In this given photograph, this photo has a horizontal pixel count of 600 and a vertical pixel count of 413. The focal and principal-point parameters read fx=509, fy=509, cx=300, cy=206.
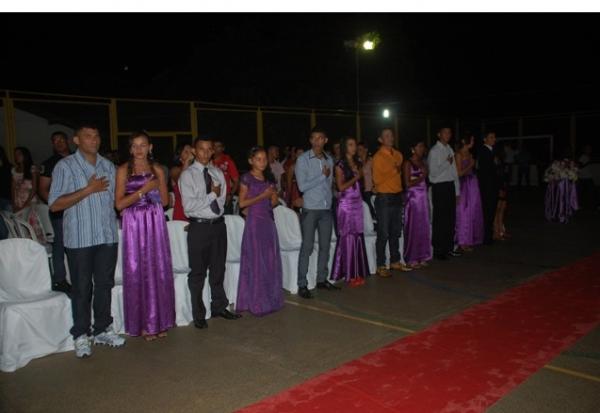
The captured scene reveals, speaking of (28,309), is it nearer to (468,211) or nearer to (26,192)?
(26,192)

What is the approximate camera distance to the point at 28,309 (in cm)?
382

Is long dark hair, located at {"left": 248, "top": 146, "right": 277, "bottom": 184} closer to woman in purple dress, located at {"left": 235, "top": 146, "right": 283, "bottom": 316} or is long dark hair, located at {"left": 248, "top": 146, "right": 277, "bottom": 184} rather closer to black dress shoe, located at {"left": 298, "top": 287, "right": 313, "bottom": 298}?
woman in purple dress, located at {"left": 235, "top": 146, "right": 283, "bottom": 316}

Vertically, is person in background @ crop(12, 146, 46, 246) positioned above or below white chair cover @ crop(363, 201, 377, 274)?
above

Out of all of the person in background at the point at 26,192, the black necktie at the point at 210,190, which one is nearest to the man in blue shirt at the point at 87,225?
the black necktie at the point at 210,190

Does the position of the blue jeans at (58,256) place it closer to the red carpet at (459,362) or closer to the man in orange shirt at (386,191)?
the red carpet at (459,362)

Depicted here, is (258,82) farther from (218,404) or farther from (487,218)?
(218,404)

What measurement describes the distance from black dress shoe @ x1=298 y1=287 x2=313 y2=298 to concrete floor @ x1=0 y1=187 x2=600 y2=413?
0.09m

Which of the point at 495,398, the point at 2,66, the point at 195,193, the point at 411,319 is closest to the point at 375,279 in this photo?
the point at 411,319

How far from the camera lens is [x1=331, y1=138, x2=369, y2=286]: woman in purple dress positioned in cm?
566

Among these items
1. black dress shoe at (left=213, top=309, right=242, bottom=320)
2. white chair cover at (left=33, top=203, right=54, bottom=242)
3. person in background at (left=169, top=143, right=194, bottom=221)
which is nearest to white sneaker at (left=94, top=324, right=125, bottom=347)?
black dress shoe at (left=213, top=309, right=242, bottom=320)

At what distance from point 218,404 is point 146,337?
4.65 feet

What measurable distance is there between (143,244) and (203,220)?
21.7 inches

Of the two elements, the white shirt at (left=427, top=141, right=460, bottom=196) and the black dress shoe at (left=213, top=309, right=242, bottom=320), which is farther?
the white shirt at (left=427, top=141, right=460, bottom=196)

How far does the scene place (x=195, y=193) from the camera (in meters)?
4.35
